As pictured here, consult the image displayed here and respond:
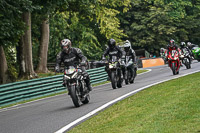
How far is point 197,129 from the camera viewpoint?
611cm

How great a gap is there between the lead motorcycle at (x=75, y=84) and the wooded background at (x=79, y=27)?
9.04 m

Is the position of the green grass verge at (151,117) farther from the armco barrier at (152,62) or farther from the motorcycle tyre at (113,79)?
the armco barrier at (152,62)

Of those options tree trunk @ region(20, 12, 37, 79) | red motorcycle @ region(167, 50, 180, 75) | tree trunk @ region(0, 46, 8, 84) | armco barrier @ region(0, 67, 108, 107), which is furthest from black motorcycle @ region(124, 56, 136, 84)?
tree trunk @ region(0, 46, 8, 84)

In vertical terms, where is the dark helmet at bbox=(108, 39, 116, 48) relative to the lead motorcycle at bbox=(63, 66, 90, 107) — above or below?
above

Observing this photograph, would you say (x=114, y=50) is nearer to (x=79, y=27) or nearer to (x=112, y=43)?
(x=112, y=43)

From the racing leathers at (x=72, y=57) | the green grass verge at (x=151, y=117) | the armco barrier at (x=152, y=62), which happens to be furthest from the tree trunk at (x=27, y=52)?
the armco barrier at (x=152, y=62)

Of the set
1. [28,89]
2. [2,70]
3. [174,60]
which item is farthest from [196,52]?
[28,89]

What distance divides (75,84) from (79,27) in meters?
35.4

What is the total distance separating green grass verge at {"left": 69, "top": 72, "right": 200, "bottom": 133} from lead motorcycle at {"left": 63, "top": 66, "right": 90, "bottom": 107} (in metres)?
1.19

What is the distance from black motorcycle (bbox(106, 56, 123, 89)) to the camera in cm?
1595

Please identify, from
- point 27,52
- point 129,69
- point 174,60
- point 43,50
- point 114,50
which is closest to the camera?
point 114,50

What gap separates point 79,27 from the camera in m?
46.2

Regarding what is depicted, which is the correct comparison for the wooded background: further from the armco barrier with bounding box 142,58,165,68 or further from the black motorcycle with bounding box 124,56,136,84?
the black motorcycle with bounding box 124,56,136,84

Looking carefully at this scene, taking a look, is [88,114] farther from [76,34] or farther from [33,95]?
[76,34]
